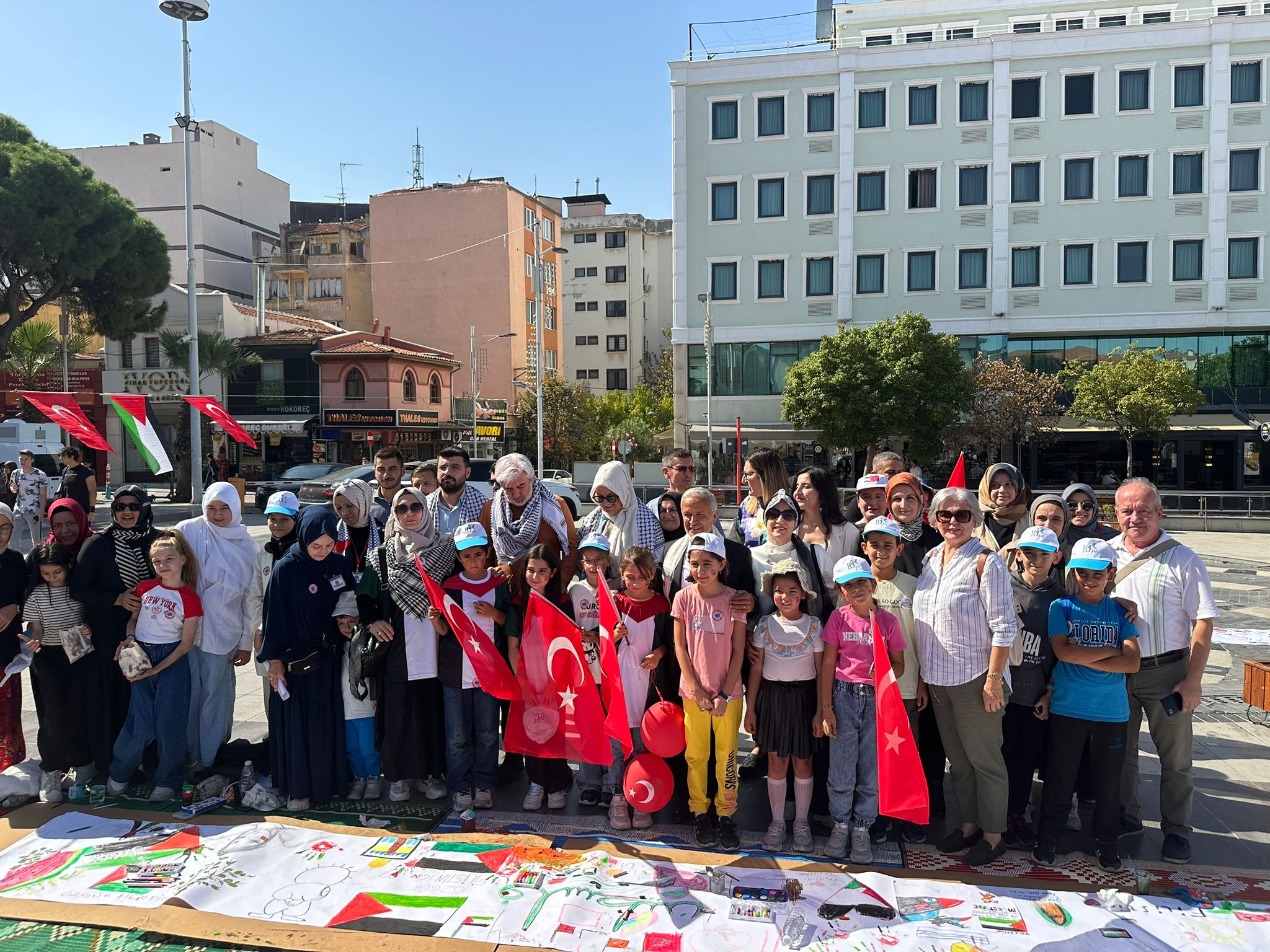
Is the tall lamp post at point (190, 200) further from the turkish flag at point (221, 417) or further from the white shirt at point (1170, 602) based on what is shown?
the white shirt at point (1170, 602)

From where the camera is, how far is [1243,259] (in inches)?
1146

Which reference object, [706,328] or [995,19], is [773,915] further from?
[995,19]

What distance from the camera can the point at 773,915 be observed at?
12.1 feet

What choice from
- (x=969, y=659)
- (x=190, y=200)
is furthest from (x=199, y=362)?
(x=969, y=659)

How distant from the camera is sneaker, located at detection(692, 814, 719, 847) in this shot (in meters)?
4.40

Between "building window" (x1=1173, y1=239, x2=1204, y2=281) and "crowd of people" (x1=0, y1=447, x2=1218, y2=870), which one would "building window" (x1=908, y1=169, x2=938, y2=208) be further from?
"crowd of people" (x1=0, y1=447, x2=1218, y2=870)

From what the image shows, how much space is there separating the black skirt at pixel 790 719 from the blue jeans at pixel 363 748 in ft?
7.73

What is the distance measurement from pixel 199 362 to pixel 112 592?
102 ft

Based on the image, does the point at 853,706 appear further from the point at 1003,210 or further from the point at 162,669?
the point at 1003,210

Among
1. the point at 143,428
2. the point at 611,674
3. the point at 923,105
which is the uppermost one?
the point at 923,105

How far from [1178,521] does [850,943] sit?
20635mm

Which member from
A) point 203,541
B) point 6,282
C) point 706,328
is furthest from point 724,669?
point 6,282

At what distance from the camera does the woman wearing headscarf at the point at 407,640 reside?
16.1ft

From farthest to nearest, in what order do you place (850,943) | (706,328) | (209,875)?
(706,328)
(209,875)
(850,943)
